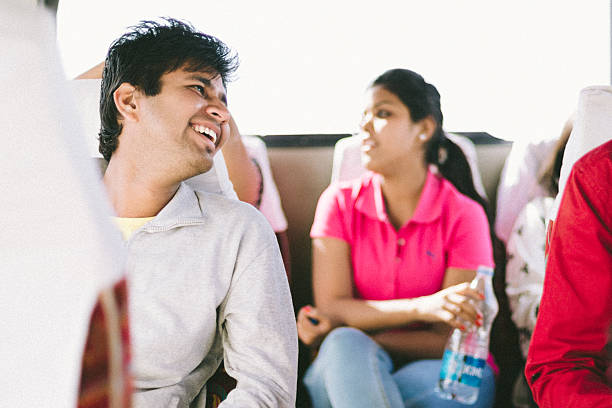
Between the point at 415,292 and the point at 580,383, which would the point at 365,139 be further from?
the point at 580,383

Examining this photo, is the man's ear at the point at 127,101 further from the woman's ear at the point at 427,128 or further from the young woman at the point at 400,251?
the woman's ear at the point at 427,128

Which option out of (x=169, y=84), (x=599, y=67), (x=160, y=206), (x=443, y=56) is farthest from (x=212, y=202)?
(x=599, y=67)

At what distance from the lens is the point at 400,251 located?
145 cm

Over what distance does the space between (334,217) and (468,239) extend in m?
0.34

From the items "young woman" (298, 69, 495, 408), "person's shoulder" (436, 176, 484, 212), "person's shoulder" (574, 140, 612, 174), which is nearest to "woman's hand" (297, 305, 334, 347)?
"young woman" (298, 69, 495, 408)

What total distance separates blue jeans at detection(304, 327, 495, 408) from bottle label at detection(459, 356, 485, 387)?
0.06 metres

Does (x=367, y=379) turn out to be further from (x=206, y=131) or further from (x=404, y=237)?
(x=206, y=131)

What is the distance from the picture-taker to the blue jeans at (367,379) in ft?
3.89

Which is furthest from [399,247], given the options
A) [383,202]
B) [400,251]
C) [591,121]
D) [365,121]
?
[591,121]

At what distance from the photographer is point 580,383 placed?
76 centimetres

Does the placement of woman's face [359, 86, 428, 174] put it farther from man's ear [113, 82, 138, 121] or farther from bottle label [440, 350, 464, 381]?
man's ear [113, 82, 138, 121]

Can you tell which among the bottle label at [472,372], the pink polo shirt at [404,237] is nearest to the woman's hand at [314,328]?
the pink polo shirt at [404,237]

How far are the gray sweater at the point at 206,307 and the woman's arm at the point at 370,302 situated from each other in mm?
544

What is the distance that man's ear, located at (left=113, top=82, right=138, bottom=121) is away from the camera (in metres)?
0.94
